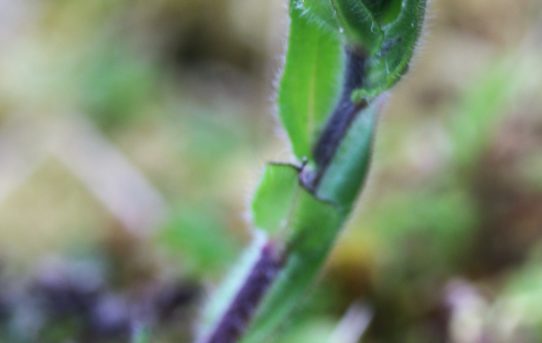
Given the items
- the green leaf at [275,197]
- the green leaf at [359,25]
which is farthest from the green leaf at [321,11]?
the green leaf at [275,197]

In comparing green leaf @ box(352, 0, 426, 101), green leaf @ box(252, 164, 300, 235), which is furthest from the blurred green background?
green leaf @ box(352, 0, 426, 101)

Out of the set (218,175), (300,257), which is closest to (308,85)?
(300,257)

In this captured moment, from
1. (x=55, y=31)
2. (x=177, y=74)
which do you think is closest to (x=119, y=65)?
(x=177, y=74)

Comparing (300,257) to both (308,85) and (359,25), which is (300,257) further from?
(359,25)

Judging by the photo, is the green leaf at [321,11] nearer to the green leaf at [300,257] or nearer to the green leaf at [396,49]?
the green leaf at [396,49]

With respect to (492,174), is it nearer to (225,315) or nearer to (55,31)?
(225,315)

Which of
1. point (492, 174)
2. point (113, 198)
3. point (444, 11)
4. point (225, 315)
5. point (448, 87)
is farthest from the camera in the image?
point (444, 11)
